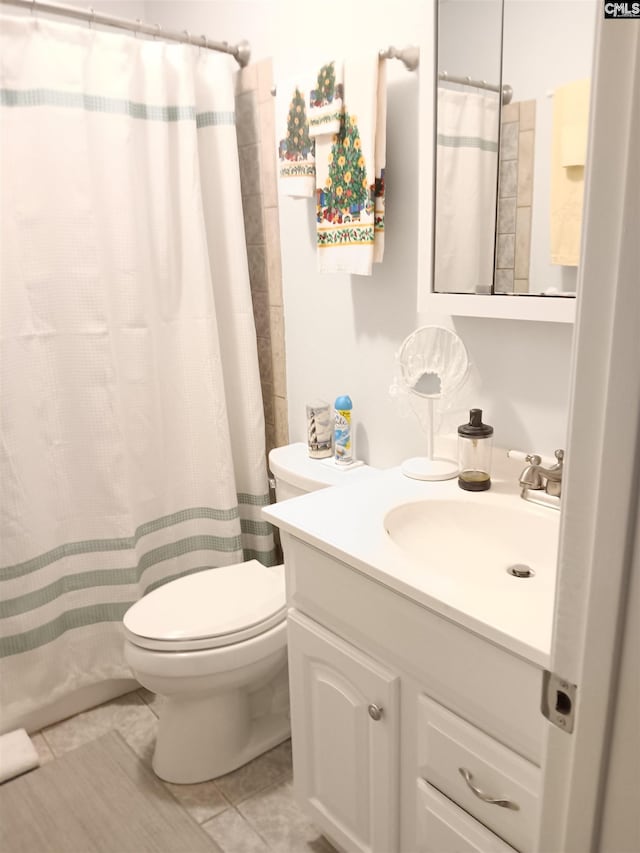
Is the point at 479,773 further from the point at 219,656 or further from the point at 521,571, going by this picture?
the point at 219,656

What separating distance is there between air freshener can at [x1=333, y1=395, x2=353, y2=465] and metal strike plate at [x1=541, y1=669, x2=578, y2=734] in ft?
4.03

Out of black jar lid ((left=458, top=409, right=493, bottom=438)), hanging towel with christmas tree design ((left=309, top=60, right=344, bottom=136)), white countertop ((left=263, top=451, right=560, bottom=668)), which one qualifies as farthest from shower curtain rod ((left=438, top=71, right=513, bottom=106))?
white countertop ((left=263, top=451, right=560, bottom=668))

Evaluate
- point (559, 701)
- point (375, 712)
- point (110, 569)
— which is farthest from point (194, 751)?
point (559, 701)

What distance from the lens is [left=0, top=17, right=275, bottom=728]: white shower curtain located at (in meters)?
1.75

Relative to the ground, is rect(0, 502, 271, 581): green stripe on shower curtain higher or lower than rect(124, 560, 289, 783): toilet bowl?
higher

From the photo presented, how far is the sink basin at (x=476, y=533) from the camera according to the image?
4.18 ft

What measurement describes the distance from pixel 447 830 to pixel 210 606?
30.8 inches

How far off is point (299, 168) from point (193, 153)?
40 centimetres

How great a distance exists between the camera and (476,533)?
1364 mm

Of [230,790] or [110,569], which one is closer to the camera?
[230,790]

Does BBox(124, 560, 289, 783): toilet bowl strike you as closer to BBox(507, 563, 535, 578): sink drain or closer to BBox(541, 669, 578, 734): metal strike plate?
BBox(507, 563, 535, 578): sink drain

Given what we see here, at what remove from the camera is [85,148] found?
1.77 m

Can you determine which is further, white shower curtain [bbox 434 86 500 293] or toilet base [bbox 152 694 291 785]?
toilet base [bbox 152 694 291 785]

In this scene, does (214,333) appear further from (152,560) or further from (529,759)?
(529,759)
